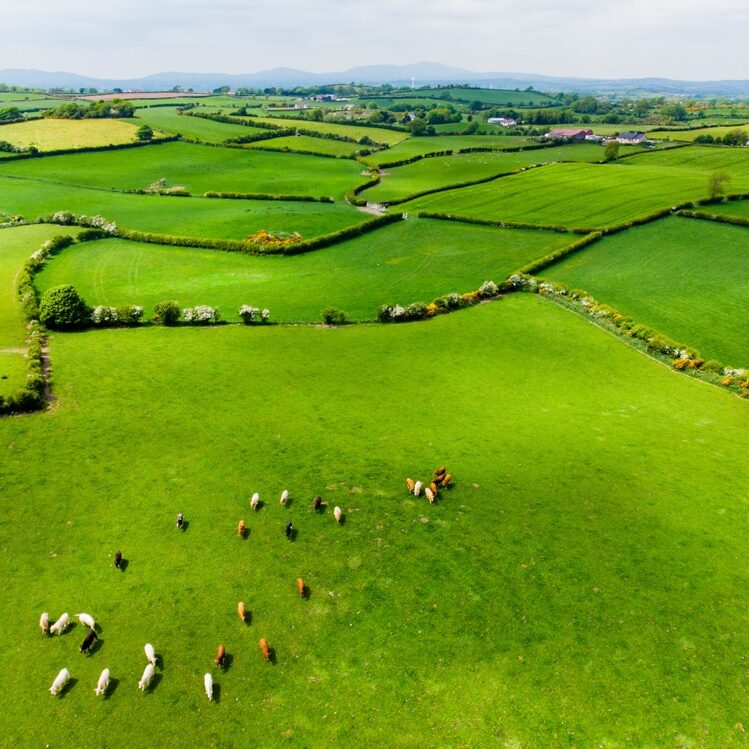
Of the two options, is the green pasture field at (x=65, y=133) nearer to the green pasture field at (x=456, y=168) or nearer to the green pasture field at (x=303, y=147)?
the green pasture field at (x=303, y=147)

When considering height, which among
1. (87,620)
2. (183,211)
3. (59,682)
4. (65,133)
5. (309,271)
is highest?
(65,133)

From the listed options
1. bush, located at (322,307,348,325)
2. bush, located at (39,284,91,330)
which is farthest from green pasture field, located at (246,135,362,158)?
bush, located at (39,284,91,330)

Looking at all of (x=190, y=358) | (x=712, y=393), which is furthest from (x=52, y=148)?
(x=712, y=393)

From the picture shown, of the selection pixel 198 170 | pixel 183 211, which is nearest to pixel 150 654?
pixel 183 211

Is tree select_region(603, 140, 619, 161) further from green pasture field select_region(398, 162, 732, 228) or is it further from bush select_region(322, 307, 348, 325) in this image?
bush select_region(322, 307, 348, 325)

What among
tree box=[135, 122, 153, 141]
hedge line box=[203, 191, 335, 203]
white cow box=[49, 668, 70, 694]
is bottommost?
white cow box=[49, 668, 70, 694]

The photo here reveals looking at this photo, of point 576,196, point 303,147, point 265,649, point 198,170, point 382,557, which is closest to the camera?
point 265,649

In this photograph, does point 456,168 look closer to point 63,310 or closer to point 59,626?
point 63,310
